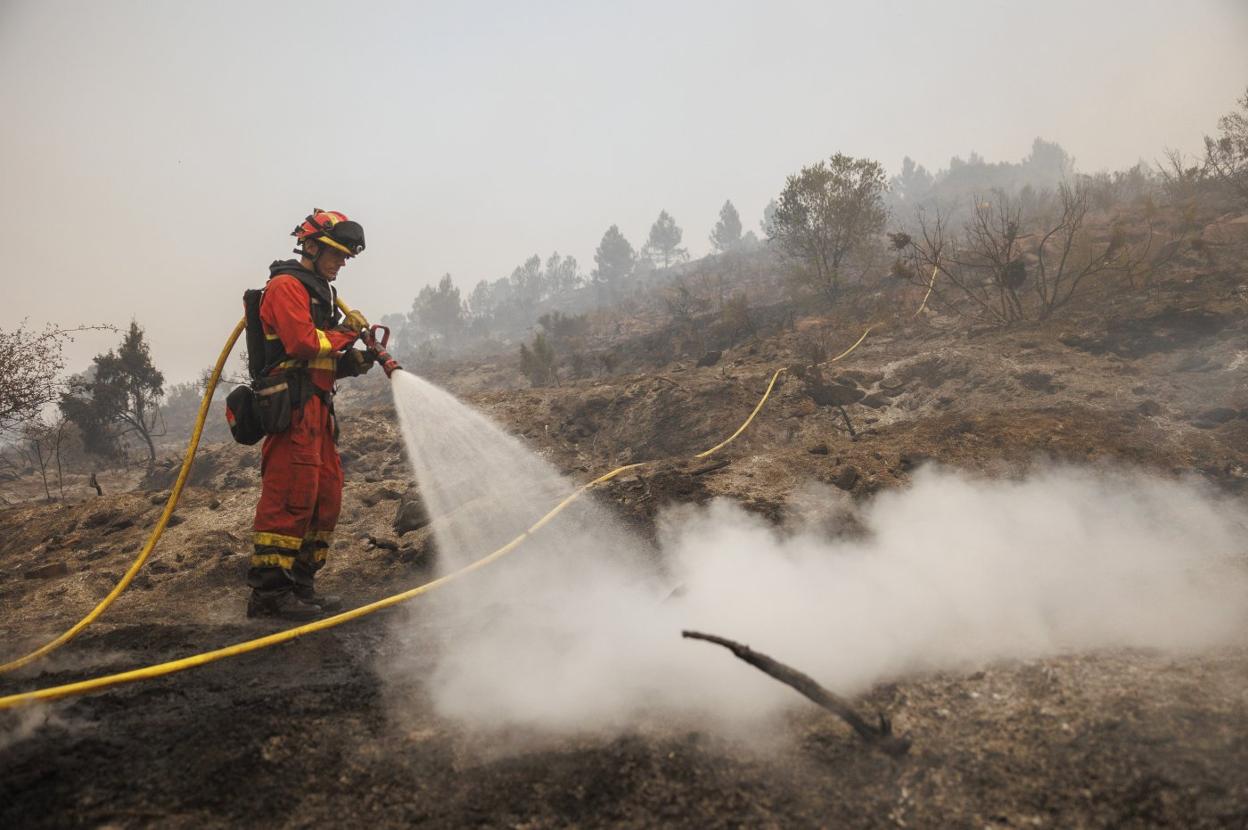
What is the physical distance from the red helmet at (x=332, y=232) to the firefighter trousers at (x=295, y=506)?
3.53 feet

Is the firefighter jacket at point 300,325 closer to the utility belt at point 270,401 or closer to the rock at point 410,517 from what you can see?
the utility belt at point 270,401

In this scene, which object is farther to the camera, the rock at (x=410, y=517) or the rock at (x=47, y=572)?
the rock at (x=410, y=517)

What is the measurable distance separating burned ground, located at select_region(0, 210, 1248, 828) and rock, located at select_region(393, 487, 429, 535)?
3 cm

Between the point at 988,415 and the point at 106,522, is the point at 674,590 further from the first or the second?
the point at 106,522

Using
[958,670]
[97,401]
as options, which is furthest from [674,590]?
[97,401]

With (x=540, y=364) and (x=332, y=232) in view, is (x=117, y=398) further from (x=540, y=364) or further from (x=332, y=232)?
(x=332, y=232)

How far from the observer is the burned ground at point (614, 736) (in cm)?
145

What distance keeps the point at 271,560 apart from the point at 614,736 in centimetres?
238

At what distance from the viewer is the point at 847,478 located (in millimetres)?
4281

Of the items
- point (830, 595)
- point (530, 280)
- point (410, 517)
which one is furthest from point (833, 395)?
point (530, 280)

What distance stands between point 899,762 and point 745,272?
145 feet

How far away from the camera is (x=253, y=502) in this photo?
5590 mm

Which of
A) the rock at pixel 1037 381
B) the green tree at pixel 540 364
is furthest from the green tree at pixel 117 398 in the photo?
the rock at pixel 1037 381

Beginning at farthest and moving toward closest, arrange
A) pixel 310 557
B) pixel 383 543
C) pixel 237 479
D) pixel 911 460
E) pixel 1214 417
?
pixel 237 479 < pixel 1214 417 < pixel 911 460 < pixel 383 543 < pixel 310 557
